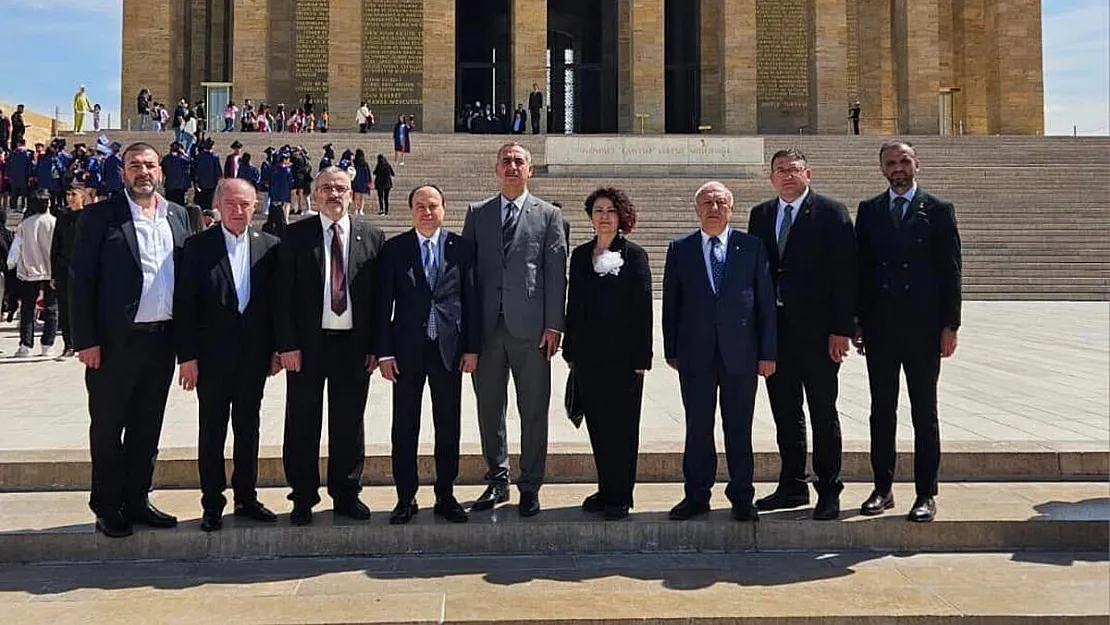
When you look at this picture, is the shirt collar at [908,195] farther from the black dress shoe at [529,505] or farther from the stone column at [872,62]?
the stone column at [872,62]

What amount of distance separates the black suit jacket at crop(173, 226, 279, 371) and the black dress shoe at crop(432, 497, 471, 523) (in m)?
1.19

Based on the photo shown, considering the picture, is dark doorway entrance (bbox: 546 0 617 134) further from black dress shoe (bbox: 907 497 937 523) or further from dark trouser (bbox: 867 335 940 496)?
black dress shoe (bbox: 907 497 937 523)

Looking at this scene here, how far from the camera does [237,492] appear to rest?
4.85 metres

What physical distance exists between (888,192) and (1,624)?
15.2 ft

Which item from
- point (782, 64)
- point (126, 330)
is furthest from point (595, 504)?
point (782, 64)

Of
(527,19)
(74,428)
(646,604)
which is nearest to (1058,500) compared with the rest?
(646,604)

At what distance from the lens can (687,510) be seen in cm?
483

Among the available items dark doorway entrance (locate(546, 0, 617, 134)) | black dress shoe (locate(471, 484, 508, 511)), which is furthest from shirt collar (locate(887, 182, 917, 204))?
dark doorway entrance (locate(546, 0, 617, 134))

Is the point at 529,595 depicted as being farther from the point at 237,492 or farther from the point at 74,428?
the point at 74,428

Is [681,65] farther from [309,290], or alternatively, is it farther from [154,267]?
[154,267]

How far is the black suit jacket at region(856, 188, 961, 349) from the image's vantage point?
4789mm

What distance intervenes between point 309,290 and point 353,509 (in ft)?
3.84

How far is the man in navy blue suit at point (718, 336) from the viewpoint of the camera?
474 centimetres

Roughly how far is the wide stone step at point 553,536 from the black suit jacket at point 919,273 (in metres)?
A: 1.02
